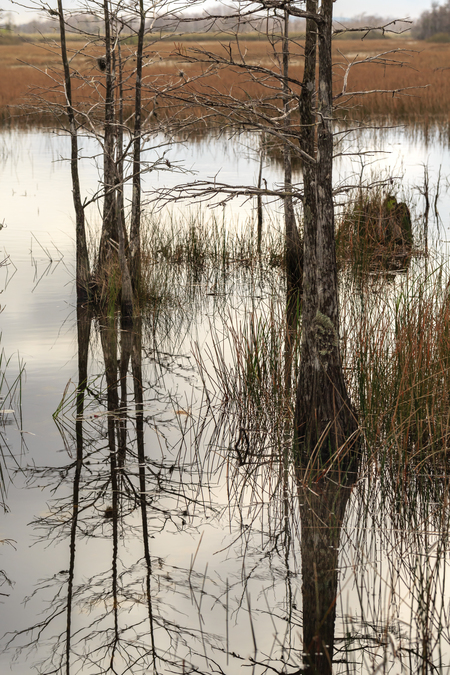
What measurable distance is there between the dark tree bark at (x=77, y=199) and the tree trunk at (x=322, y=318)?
3.60 meters

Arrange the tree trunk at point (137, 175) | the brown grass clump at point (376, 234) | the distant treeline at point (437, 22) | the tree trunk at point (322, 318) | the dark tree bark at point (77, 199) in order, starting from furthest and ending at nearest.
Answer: the distant treeline at point (437, 22)
the brown grass clump at point (376, 234)
the dark tree bark at point (77, 199)
the tree trunk at point (137, 175)
the tree trunk at point (322, 318)

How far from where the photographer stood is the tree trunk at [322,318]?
154 inches

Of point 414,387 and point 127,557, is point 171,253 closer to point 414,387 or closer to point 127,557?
point 414,387

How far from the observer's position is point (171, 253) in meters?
9.38

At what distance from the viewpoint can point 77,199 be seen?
7508 millimetres

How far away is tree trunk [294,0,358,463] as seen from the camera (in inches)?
154

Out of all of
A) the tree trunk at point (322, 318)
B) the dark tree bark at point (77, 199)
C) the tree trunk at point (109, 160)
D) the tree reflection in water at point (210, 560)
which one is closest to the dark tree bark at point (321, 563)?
the tree reflection in water at point (210, 560)

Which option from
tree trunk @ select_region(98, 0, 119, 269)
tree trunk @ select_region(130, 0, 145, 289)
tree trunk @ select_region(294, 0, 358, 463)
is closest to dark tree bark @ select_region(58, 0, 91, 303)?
tree trunk @ select_region(98, 0, 119, 269)

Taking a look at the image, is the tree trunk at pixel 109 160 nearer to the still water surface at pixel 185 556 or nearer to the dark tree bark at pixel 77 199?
the dark tree bark at pixel 77 199

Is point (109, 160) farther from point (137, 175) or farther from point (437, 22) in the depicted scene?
point (437, 22)

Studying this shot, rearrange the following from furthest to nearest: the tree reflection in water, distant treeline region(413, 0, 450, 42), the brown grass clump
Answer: distant treeline region(413, 0, 450, 42)
the brown grass clump
the tree reflection in water

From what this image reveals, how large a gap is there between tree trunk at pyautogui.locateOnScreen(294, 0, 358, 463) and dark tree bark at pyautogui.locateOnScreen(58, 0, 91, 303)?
3.60 meters

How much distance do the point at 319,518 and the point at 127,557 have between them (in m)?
0.88

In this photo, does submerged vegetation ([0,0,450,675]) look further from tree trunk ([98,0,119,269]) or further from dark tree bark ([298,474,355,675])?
tree trunk ([98,0,119,269])
